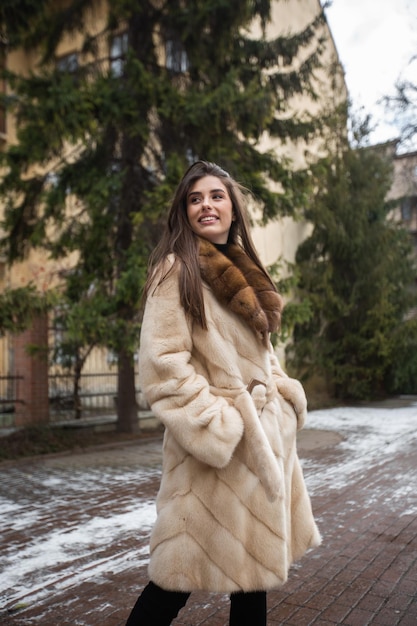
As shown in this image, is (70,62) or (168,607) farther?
(70,62)

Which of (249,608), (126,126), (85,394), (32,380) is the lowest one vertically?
(249,608)

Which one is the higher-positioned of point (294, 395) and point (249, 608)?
point (294, 395)

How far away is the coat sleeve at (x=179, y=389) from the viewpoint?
71.1 inches

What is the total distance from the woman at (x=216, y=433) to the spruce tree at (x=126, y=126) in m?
6.08

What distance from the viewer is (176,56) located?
386 inches

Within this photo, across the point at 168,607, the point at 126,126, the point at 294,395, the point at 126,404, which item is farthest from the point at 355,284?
the point at 168,607

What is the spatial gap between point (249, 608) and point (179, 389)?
80 centimetres

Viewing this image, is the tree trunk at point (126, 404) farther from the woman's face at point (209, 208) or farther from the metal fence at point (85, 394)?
the woman's face at point (209, 208)

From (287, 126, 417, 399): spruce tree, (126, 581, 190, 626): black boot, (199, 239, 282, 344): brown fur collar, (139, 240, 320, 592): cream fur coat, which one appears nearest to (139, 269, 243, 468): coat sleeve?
(139, 240, 320, 592): cream fur coat

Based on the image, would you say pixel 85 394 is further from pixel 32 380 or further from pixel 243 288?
pixel 243 288

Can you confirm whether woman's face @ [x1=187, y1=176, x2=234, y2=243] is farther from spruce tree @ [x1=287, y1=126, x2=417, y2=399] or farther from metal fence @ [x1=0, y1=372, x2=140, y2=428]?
spruce tree @ [x1=287, y1=126, x2=417, y2=399]

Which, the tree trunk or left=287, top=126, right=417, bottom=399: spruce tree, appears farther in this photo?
left=287, top=126, right=417, bottom=399: spruce tree

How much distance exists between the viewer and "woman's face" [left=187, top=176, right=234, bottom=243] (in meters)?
2.13

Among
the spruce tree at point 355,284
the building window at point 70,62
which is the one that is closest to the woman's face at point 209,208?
the building window at point 70,62
